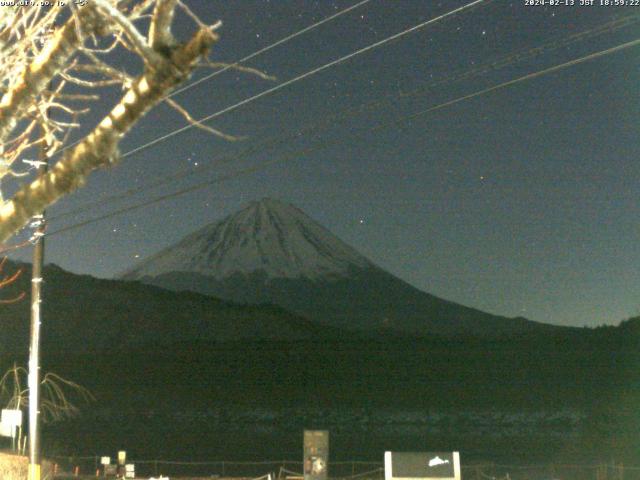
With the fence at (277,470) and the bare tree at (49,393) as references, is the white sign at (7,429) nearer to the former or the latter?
the bare tree at (49,393)

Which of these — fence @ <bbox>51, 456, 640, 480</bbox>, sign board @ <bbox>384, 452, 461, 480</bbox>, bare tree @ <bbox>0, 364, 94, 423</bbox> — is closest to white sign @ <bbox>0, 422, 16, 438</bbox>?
bare tree @ <bbox>0, 364, 94, 423</bbox>

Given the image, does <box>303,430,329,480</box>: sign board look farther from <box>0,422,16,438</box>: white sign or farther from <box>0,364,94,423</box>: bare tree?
<box>0,422,16,438</box>: white sign

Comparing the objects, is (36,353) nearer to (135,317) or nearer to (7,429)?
(7,429)

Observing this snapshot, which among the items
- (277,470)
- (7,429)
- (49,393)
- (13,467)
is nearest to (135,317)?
(277,470)

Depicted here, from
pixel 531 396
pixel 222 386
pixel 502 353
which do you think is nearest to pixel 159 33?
pixel 531 396

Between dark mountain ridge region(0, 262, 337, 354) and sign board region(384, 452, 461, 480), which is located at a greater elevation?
dark mountain ridge region(0, 262, 337, 354)

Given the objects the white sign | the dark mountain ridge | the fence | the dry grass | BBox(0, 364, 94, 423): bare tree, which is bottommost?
the fence

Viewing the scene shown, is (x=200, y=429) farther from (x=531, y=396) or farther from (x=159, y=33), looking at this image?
(x=159, y=33)

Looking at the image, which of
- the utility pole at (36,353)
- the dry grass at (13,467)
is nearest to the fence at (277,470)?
the dry grass at (13,467)

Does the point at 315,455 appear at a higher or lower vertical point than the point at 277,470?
higher

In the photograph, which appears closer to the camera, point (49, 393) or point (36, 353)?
point (36, 353)
